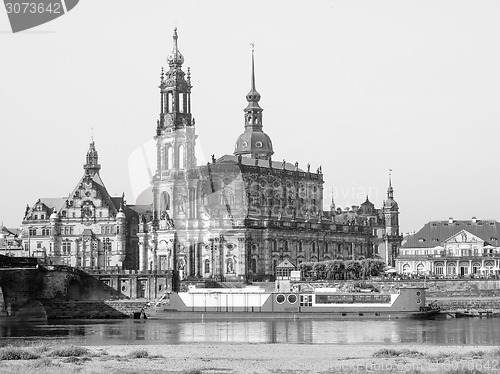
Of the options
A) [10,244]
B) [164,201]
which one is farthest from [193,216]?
[10,244]

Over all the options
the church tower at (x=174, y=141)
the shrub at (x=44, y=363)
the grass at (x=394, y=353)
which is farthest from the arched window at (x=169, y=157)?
the shrub at (x=44, y=363)

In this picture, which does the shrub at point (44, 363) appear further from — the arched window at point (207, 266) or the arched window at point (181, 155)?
the arched window at point (181, 155)

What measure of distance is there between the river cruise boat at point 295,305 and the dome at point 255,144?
49762 millimetres

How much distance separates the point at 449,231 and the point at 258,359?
96.3 m

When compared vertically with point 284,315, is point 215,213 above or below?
above

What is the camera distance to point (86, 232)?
154375 millimetres

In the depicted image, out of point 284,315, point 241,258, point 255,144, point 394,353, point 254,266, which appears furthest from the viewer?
point 255,144

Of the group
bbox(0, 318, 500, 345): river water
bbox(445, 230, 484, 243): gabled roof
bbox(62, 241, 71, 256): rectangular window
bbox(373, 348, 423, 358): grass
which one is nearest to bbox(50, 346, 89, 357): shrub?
bbox(0, 318, 500, 345): river water

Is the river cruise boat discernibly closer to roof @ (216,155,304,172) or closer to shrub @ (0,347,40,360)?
roof @ (216,155,304,172)

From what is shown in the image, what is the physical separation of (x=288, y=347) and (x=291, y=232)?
79342 mm

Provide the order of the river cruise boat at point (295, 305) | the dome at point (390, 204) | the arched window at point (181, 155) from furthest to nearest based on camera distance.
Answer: the dome at point (390, 204) < the arched window at point (181, 155) < the river cruise boat at point (295, 305)

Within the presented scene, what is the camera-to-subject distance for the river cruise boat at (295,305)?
10806cm

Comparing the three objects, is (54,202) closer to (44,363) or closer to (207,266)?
(207,266)

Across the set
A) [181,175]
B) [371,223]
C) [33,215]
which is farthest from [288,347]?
[371,223]
